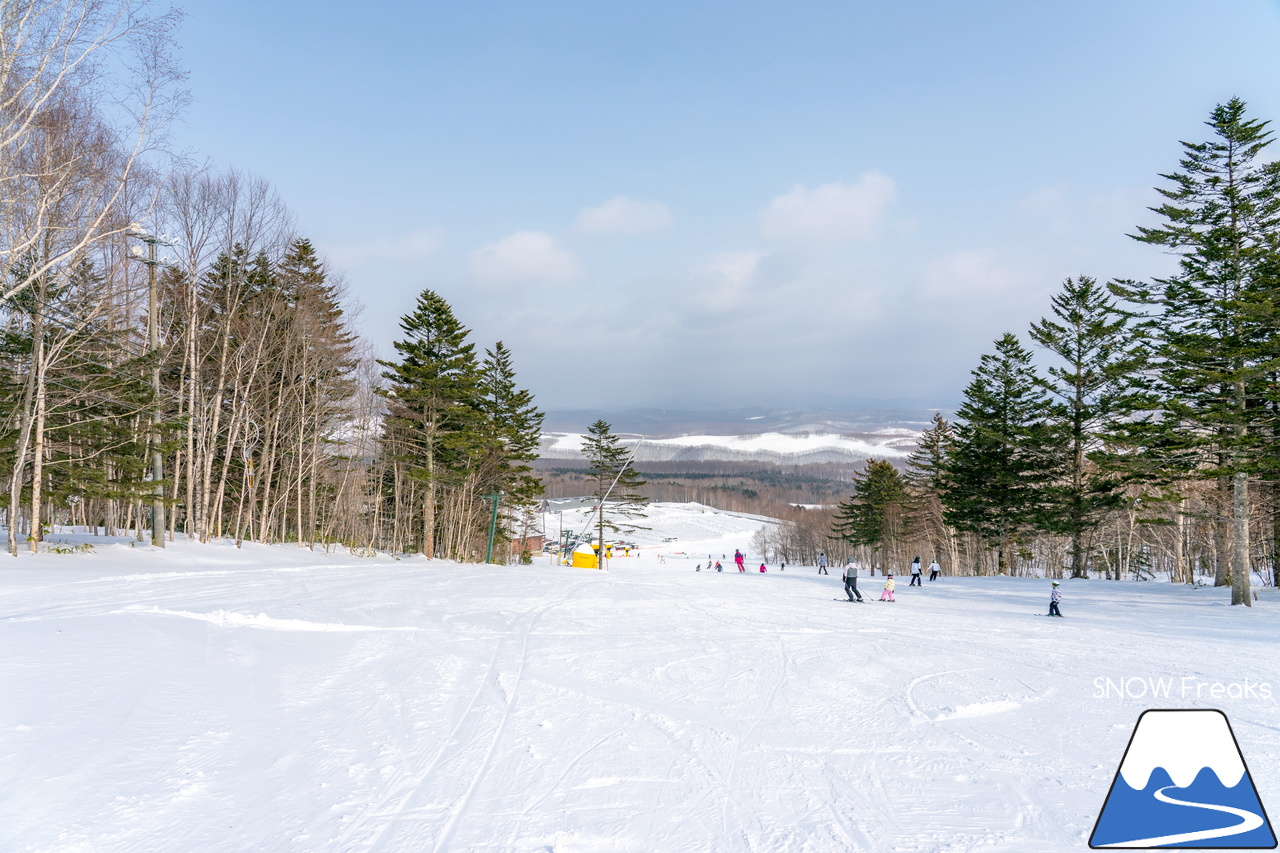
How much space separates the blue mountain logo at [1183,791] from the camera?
3.33 meters

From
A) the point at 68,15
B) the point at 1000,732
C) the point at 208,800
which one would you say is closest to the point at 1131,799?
the point at 1000,732

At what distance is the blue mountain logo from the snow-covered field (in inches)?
25.6

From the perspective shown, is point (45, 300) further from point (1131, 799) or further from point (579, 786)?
point (1131, 799)

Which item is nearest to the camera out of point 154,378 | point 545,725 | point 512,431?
point 545,725

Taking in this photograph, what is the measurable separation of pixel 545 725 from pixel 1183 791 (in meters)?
4.74

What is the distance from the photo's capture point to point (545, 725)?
19.4 feet

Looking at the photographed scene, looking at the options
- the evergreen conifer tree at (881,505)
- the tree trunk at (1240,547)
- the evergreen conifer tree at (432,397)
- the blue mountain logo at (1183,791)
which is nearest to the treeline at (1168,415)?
the tree trunk at (1240,547)

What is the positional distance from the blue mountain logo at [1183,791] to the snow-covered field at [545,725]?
0.65 metres

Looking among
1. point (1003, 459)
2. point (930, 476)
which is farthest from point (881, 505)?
point (1003, 459)

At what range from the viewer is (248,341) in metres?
23.0

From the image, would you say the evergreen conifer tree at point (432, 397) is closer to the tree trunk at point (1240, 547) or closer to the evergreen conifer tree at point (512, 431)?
the evergreen conifer tree at point (512, 431)

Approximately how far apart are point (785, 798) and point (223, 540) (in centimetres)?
2508

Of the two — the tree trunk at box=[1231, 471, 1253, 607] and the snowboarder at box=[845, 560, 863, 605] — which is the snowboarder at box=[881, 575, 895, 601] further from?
the tree trunk at box=[1231, 471, 1253, 607]

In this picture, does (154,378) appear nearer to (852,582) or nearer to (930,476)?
(852,582)
